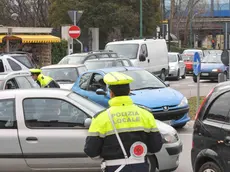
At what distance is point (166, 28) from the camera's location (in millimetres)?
38188

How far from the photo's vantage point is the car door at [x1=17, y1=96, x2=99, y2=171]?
21.4 ft

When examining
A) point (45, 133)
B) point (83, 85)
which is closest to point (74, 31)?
point (83, 85)

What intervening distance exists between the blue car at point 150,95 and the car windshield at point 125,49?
1001 centimetres

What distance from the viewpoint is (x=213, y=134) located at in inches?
216

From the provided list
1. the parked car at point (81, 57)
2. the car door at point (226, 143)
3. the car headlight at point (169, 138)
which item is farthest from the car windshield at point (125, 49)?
the car door at point (226, 143)

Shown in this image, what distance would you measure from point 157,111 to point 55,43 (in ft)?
87.5

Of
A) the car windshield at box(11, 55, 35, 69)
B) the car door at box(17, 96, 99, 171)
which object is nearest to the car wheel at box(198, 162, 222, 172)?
the car door at box(17, 96, 99, 171)

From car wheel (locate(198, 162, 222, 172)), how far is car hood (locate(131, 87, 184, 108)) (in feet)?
15.4

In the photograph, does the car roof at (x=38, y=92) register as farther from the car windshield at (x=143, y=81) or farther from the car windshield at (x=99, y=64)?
the car windshield at (x=99, y=64)

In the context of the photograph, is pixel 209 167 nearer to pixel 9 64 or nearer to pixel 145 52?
pixel 9 64

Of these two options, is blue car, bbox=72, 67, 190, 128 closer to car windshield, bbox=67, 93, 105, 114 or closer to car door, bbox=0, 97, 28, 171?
car windshield, bbox=67, 93, 105, 114

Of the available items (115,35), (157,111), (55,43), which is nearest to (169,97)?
(157,111)

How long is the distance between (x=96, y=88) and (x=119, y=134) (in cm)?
821

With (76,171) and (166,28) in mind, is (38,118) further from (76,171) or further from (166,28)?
(166,28)
